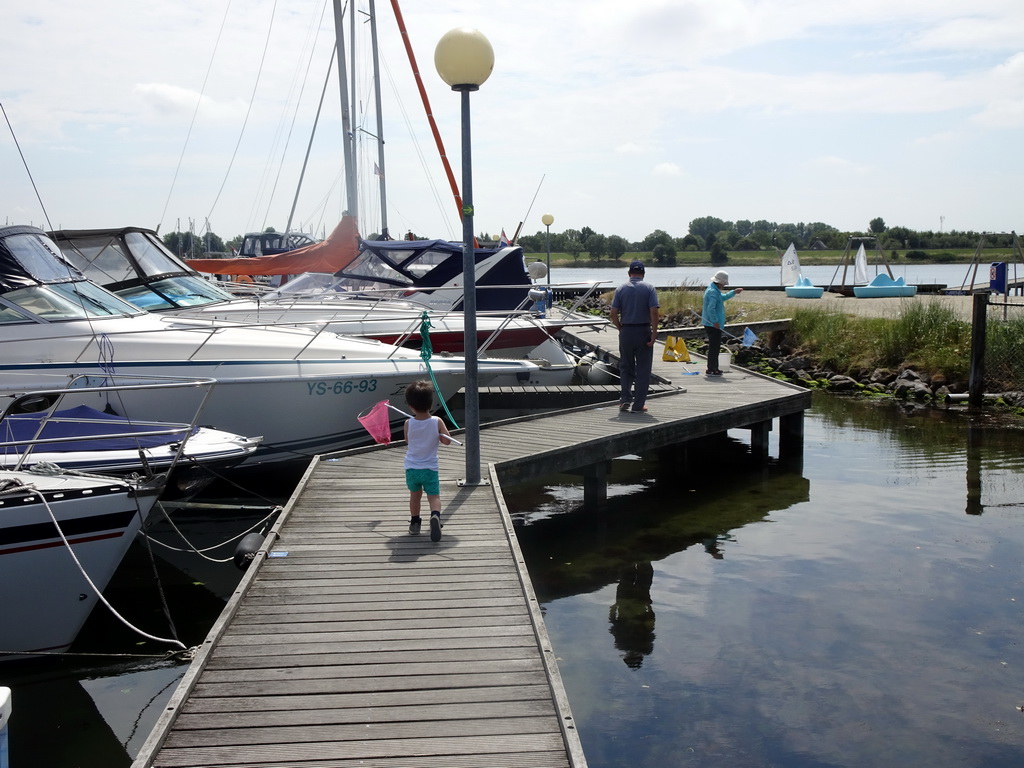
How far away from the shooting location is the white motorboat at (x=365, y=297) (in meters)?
12.7

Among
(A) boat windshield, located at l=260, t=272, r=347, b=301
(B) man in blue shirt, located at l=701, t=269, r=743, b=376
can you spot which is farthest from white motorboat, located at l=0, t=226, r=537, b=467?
(A) boat windshield, located at l=260, t=272, r=347, b=301

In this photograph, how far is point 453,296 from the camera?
1680 cm

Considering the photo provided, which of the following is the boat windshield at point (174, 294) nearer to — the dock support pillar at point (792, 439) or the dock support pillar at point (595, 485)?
the dock support pillar at point (595, 485)

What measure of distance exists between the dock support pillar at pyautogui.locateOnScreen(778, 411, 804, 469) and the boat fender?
25.5 feet

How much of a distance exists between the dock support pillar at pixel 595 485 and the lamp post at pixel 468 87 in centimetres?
308

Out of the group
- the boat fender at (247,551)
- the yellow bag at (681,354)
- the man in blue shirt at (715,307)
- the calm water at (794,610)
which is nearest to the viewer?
the calm water at (794,610)

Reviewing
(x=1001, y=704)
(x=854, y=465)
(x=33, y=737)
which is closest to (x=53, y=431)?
(x=33, y=737)

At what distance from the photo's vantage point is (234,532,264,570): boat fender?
6.97m

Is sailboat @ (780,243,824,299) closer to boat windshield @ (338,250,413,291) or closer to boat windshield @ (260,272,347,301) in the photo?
boat windshield @ (338,250,413,291)

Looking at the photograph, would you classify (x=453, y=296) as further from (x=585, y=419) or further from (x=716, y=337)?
(x=585, y=419)

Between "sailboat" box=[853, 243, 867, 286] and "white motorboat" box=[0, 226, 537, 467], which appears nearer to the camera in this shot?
"white motorboat" box=[0, 226, 537, 467]

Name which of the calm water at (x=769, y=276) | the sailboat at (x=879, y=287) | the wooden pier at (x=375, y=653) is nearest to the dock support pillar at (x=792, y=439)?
the wooden pier at (x=375, y=653)

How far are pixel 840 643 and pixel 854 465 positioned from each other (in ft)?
19.7

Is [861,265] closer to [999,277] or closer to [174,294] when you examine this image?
[999,277]
